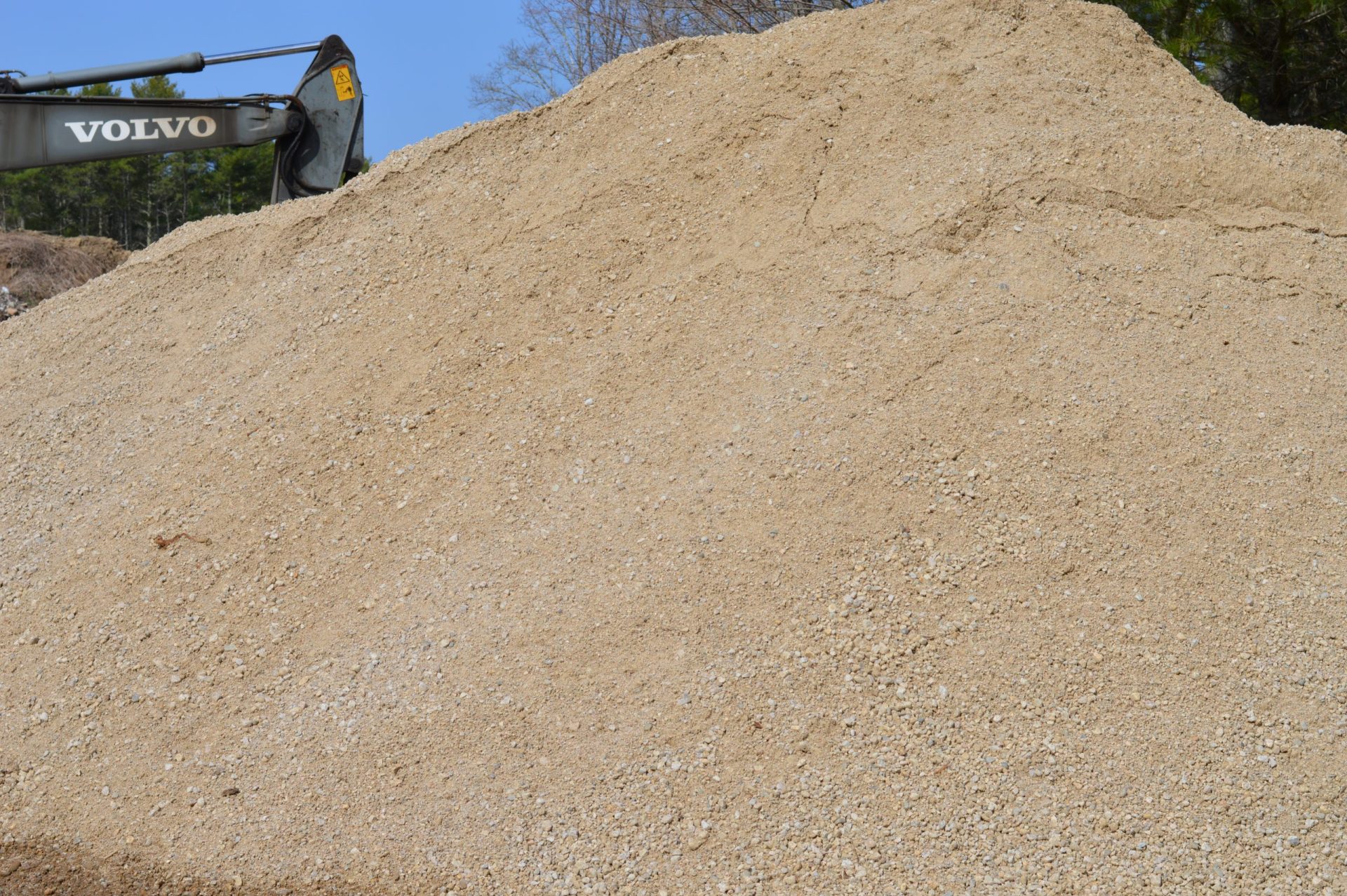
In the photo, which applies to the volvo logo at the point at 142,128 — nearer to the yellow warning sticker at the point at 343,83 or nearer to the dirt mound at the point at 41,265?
the yellow warning sticker at the point at 343,83

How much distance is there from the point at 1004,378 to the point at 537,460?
6.64 ft

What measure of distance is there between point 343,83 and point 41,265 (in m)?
7.37

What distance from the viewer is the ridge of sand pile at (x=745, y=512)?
3664mm

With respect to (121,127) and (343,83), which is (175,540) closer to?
(121,127)

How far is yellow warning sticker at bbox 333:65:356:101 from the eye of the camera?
24.1ft

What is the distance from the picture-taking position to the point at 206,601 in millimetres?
4715

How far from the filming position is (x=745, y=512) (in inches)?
172

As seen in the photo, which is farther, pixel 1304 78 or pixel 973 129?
pixel 1304 78

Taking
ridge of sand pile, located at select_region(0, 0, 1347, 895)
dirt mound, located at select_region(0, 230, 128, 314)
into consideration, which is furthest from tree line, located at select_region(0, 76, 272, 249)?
ridge of sand pile, located at select_region(0, 0, 1347, 895)

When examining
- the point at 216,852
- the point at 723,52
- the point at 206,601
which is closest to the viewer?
the point at 216,852

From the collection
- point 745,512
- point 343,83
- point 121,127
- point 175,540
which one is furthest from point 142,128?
point 745,512

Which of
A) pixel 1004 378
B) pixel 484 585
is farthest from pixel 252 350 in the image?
pixel 1004 378

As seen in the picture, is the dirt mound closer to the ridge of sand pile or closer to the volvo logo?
the volvo logo

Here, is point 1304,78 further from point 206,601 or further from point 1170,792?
point 206,601
